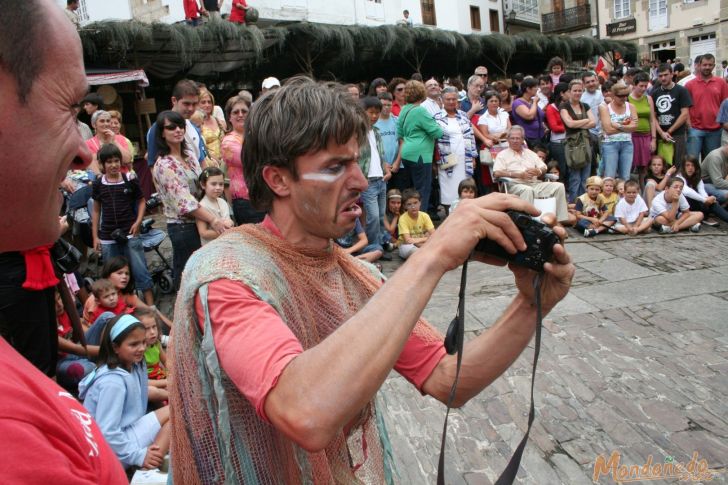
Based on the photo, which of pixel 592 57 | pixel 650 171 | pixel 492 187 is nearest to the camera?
pixel 492 187

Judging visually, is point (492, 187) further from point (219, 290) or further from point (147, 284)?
point (219, 290)

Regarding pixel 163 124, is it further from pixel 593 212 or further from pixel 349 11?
pixel 349 11

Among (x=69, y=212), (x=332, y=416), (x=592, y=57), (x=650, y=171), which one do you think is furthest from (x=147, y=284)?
(x=592, y=57)

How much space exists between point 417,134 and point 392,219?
1123 millimetres

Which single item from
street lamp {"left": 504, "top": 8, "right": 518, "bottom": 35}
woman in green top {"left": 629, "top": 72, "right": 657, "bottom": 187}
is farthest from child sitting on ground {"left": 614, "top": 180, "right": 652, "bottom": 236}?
street lamp {"left": 504, "top": 8, "right": 518, "bottom": 35}

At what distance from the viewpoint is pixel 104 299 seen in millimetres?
4656

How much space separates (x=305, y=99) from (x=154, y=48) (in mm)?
11907

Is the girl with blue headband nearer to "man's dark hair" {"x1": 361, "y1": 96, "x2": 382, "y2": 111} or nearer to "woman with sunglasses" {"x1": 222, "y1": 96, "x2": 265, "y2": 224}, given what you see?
"woman with sunglasses" {"x1": 222, "y1": 96, "x2": 265, "y2": 224}

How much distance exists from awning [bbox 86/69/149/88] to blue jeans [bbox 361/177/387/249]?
6585 mm

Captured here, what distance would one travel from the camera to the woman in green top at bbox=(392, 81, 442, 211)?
7.61m

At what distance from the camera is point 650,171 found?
32.0 feet

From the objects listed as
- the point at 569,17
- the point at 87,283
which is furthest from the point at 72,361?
the point at 569,17

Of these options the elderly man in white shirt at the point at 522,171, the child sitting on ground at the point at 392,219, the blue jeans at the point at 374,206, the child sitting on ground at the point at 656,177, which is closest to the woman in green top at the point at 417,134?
the child sitting on ground at the point at 392,219

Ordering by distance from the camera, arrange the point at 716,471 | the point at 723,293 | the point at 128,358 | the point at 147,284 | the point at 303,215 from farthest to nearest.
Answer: the point at 723,293 → the point at 147,284 → the point at 128,358 → the point at 716,471 → the point at 303,215
